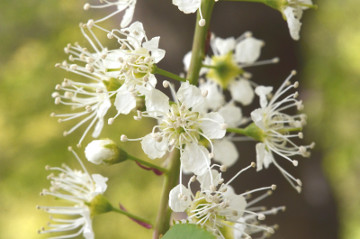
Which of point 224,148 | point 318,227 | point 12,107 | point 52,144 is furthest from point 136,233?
point 224,148

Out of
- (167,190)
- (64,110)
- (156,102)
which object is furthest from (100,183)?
(64,110)

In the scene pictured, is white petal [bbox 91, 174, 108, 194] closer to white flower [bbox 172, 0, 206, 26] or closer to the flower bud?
the flower bud

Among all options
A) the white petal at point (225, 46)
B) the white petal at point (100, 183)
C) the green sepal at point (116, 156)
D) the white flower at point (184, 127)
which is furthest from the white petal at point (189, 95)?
the white petal at point (225, 46)

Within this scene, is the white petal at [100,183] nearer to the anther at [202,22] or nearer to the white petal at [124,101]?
the white petal at [124,101]

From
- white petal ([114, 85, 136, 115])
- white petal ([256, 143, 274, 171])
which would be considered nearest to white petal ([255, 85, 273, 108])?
white petal ([256, 143, 274, 171])

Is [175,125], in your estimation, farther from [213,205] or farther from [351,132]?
[351,132]

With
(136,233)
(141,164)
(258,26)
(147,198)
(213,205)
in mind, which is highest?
(258,26)
